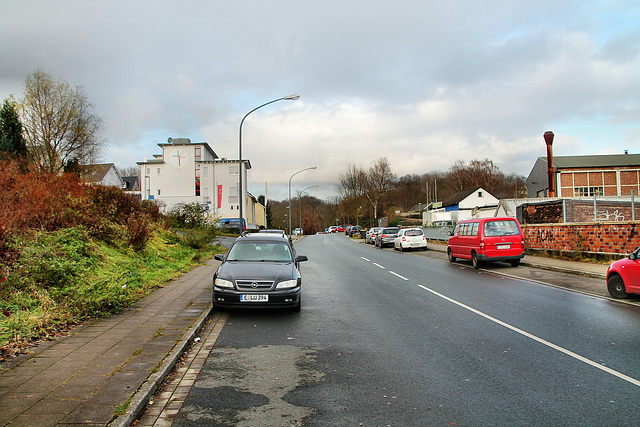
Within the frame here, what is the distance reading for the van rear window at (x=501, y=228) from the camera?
53.9 feet

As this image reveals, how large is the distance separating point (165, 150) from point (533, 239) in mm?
66770

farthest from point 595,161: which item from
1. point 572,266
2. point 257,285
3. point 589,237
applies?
point 257,285

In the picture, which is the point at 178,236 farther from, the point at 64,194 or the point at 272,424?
the point at 272,424

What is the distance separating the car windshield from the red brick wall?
12.6 m

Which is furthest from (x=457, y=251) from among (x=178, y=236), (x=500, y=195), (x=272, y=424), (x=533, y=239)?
(x=500, y=195)

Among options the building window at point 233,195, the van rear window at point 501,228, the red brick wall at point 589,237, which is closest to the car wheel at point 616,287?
the red brick wall at point 589,237

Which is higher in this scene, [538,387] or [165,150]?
[165,150]

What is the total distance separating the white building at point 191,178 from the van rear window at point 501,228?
60030 mm

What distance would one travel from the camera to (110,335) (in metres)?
6.09

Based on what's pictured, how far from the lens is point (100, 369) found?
15.2 feet

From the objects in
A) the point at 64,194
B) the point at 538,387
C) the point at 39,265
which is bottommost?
the point at 538,387

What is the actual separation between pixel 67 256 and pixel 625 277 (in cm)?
1195

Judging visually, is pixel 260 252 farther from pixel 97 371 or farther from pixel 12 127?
pixel 12 127

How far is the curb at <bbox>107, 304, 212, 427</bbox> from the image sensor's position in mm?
3502
